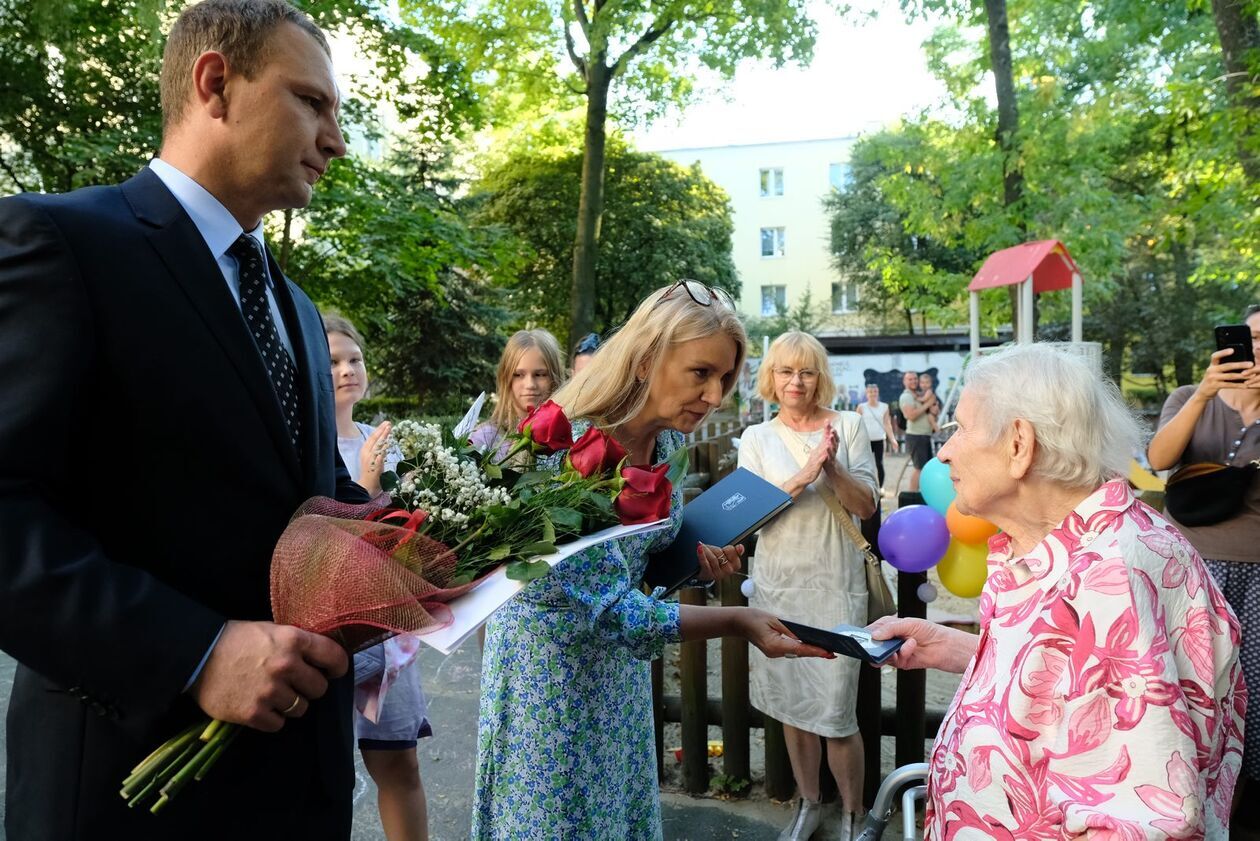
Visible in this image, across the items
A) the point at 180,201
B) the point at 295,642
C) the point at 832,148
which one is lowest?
the point at 295,642

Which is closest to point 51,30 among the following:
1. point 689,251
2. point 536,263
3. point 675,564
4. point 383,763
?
point 383,763

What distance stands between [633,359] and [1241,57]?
693cm

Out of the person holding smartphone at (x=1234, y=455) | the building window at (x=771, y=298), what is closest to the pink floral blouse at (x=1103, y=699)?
the person holding smartphone at (x=1234, y=455)

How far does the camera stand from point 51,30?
842cm

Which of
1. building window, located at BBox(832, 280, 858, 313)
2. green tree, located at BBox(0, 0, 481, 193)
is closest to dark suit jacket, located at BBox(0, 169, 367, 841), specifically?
green tree, located at BBox(0, 0, 481, 193)

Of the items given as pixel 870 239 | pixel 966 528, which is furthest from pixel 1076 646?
pixel 870 239

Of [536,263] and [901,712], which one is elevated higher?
[536,263]

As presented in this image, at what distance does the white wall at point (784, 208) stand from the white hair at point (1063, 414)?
4275 cm

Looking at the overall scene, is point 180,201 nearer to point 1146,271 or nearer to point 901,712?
point 901,712

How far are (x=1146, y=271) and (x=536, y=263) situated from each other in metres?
19.3

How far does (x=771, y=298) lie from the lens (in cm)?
4453

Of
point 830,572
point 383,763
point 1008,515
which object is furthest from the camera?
point 830,572

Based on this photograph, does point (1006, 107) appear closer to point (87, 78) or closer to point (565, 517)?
point (565, 517)

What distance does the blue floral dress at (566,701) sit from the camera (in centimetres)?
183
